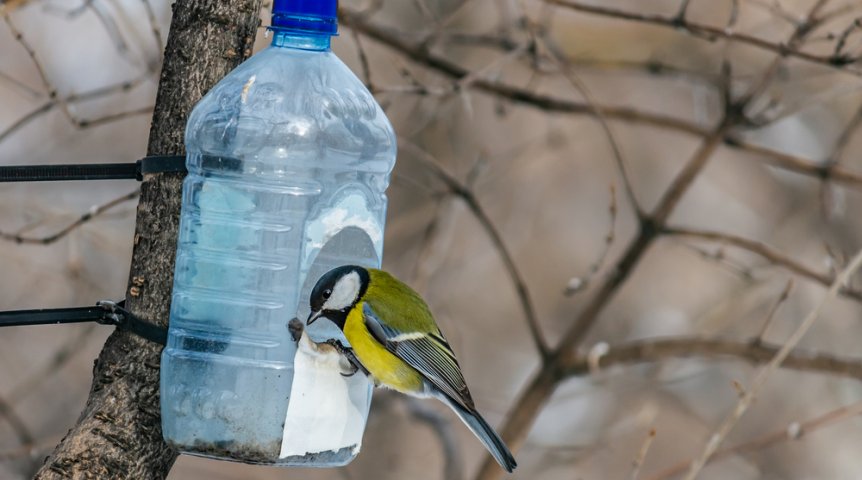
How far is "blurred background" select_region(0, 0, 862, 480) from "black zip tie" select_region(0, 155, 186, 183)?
160 centimetres

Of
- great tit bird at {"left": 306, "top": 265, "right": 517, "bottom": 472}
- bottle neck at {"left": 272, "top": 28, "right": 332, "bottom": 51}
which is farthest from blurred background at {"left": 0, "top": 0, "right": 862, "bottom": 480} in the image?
bottle neck at {"left": 272, "top": 28, "right": 332, "bottom": 51}

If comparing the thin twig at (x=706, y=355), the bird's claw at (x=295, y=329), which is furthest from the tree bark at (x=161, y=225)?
the thin twig at (x=706, y=355)

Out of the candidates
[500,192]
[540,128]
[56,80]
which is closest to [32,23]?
[56,80]

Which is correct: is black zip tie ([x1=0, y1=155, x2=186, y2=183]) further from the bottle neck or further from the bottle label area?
the bottle label area

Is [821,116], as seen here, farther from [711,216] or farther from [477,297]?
[477,297]

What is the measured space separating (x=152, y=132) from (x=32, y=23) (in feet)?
19.2

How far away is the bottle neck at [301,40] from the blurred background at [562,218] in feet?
4.52

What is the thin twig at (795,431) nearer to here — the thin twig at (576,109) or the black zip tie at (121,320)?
the thin twig at (576,109)

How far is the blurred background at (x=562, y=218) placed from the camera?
4.98 meters

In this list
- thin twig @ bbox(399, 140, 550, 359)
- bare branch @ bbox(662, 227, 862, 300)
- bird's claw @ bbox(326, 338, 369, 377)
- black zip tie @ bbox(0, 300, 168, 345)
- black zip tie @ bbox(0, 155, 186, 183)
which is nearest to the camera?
black zip tie @ bbox(0, 155, 186, 183)

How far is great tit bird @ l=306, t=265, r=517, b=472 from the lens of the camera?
298 cm

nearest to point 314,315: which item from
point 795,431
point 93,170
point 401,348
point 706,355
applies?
point 401,348

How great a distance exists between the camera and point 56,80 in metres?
7.49

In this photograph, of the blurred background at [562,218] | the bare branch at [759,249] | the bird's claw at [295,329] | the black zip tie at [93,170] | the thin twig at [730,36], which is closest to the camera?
the black zip tie at [93,170]
